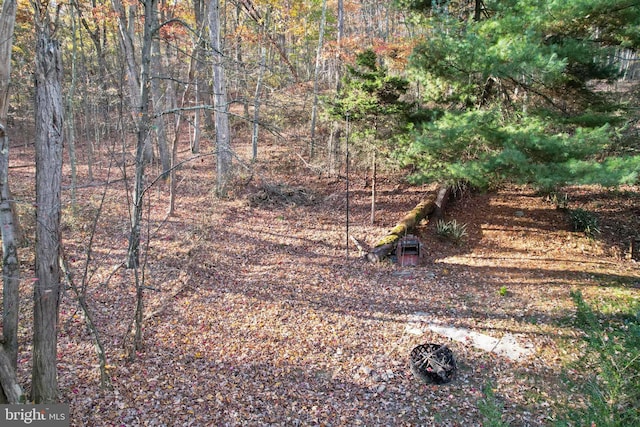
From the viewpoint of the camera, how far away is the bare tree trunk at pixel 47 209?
3.22 m

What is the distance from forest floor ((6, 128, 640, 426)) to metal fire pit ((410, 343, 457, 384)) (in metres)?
0.12

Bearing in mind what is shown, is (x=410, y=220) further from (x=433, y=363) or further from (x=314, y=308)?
(x=433, y=363)

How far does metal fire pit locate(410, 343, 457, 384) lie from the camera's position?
5125mm

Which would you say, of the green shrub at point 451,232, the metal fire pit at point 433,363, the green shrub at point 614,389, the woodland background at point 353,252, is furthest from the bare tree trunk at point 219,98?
the green shrub at point 614,389

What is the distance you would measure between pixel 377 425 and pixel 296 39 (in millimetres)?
22987

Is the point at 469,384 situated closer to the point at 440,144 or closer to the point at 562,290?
the point at 562,290

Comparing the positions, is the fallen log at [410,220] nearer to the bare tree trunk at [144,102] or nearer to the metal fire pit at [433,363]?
the metal fire pit at [433,363]

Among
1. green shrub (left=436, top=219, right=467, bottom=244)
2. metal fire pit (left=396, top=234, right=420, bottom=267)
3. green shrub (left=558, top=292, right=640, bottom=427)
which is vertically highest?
green shrub (left=436, top=219, right=467, bottom=244)

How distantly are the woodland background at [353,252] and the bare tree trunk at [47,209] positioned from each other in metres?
0.02

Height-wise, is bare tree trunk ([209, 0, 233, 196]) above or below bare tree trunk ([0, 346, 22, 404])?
above

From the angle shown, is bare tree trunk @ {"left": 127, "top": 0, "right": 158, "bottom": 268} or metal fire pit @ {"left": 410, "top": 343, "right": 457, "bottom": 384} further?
metal fire pit @ {"left": 410, "top": 343, "right": 457, "bottom": 384}

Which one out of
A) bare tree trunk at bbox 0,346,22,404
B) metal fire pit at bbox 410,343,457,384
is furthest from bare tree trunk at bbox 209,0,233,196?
bare tree trunk at bbox 0,346,22,404

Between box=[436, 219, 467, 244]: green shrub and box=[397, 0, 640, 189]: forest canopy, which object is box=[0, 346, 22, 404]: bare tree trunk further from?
box=[436, 219, 467, 244]: green shrub

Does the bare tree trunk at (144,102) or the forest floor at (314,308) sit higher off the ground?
the bare tree trunk at (144,102)
